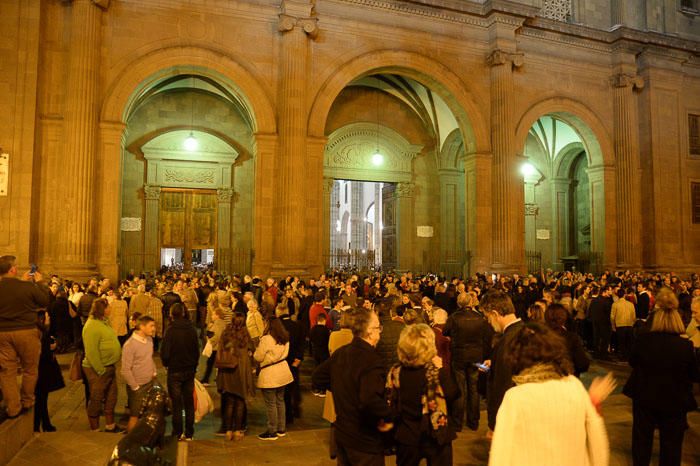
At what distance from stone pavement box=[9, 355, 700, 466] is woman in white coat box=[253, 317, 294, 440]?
0.23m

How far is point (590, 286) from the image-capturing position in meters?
12.8

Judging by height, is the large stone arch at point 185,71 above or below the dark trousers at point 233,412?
above

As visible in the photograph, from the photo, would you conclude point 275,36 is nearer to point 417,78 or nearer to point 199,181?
point 417,78

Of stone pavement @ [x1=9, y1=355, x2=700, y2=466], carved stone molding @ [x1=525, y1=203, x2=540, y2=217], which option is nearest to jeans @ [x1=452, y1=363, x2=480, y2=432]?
stone pavement @ [x1=9, y1=355, x2=700, y2=466]

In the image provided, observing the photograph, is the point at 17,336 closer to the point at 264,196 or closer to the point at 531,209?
the point at 264,196

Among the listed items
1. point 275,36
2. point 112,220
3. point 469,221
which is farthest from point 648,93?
point 112,220

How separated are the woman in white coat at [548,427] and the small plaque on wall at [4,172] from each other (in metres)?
16.1

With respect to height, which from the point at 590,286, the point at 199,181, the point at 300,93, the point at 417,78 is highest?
the point at 417,78

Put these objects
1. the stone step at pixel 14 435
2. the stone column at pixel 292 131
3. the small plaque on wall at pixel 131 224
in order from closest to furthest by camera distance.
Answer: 1. the stone step at pixel 14 435
2. the stone column at pixel 292 131
3. the small plaque on wall at pixel 131 224

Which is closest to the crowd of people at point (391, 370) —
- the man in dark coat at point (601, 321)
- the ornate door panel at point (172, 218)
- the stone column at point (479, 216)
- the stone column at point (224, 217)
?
the man in dark coat at point (601, 321)

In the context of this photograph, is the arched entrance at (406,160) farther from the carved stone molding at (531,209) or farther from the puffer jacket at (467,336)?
the puffer jacket at (467,336)

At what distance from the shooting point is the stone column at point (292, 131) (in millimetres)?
16516

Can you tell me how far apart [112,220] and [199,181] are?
6.03 metres

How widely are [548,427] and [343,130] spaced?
2084cm
